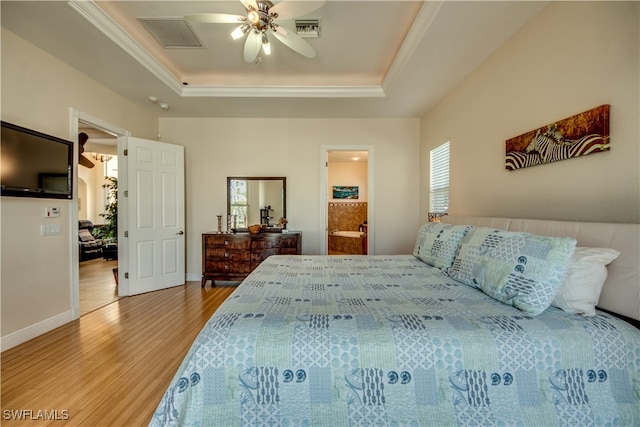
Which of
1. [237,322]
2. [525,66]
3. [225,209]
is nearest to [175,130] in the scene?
[225,209]

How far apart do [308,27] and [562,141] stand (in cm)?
226

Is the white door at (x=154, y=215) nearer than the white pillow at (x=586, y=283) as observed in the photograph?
No

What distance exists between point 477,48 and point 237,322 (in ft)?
9.71

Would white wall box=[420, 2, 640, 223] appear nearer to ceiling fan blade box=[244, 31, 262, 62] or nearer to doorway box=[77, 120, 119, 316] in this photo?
ceiling fan blade box=[244, 31, 262, 62]

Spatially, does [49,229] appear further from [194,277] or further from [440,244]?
[440,244]

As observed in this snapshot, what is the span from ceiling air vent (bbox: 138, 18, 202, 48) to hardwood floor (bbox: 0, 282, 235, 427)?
286 centimetres

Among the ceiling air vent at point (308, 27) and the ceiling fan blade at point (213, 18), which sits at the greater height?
the ceiling air vent at point (308, 27)

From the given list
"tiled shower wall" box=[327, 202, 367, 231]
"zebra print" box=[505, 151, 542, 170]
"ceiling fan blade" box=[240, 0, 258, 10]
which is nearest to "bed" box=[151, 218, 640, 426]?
"zebra print" box=[505, 151, 542, 170]

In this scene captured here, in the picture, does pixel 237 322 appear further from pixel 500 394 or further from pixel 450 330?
pixel 500 394

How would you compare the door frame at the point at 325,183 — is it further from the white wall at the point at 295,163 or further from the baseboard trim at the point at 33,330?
the baseboard trim at the point at 33,330

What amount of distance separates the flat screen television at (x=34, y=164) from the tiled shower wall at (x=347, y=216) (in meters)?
5.88

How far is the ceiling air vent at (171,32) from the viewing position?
2.44 meters

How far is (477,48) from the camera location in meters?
2.44

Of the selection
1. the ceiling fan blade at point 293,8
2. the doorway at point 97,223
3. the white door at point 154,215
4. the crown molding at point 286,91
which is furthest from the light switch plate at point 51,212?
the ceiling fan blade at point 293,8
